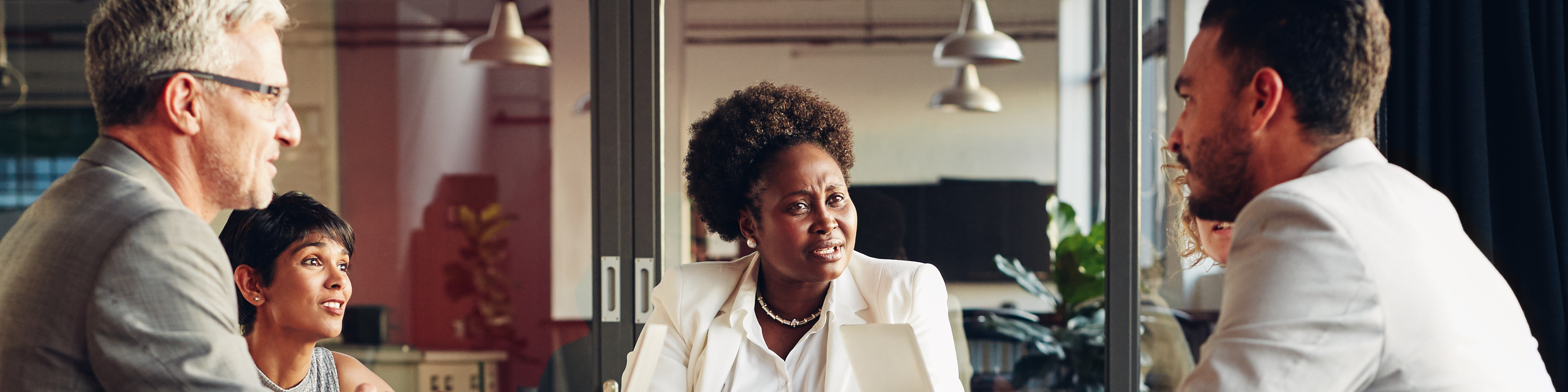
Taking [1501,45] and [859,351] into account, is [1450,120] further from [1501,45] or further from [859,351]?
[859,351]

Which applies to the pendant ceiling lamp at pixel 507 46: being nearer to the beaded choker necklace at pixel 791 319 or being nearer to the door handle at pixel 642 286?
the door handle at pixel 642 286

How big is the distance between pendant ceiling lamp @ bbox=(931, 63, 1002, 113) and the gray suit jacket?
6.83ft

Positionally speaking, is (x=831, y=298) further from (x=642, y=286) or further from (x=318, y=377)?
(x=318, y=377)

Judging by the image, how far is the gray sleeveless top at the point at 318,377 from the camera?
1.91 m

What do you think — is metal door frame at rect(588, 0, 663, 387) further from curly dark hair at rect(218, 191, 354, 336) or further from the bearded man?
the bearded man

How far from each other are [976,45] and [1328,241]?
182cm

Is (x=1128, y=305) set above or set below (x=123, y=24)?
below

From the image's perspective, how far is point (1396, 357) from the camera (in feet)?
3.06

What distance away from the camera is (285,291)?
1957 mm

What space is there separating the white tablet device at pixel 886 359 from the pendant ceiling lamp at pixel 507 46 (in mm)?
1581

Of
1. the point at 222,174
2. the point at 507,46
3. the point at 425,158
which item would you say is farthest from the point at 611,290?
the point at 222,174

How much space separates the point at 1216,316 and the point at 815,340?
5.17ft

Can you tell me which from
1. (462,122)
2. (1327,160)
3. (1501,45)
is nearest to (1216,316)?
(1501,45)

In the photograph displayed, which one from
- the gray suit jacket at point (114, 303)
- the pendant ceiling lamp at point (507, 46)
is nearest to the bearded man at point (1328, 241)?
the gray suit jacket at point (114, 303)
